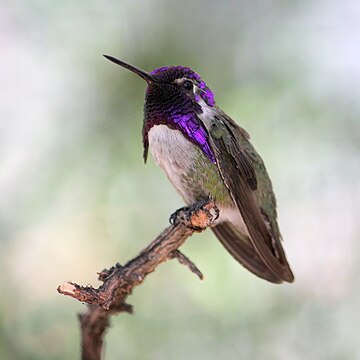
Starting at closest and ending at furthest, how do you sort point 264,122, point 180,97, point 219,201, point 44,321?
point 180,97, point 219,201, point 44,321, point 264,122

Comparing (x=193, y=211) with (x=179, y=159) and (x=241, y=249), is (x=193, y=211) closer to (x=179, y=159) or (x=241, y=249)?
(x=179, y=159)

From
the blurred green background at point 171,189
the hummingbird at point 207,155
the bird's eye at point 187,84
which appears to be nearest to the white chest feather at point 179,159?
the hummingbird at point 207,155

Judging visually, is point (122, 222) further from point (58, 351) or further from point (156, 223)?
point (58, 351)

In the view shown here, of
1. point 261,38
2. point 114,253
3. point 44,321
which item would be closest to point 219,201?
point 114,253

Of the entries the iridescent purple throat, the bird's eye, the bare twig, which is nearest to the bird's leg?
the bare twig

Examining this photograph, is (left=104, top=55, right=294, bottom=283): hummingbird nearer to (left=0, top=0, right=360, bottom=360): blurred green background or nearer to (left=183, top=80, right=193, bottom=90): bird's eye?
(left=183, top=80, right=193, bottom=90): bird's eye

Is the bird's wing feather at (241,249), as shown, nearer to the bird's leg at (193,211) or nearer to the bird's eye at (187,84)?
the bird's leg at (193,211)
